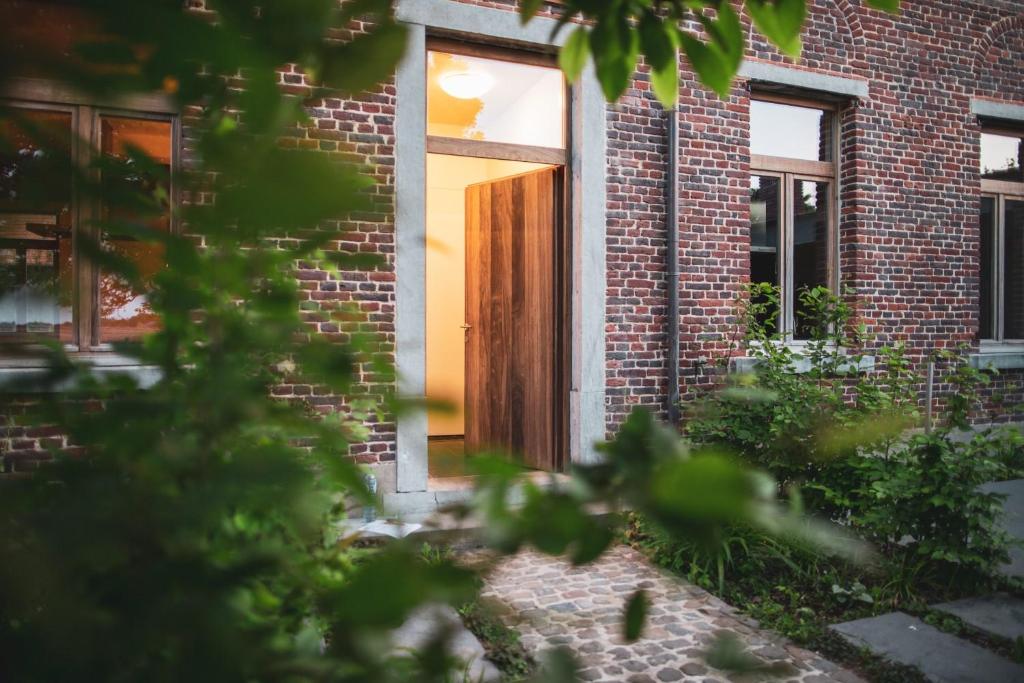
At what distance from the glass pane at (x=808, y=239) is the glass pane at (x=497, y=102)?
266cm

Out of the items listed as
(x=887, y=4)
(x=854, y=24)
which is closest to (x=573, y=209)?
(x=854, y=24)

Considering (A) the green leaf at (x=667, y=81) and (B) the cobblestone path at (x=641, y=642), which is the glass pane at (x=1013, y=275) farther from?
(A) the green leaf at (x=667, y=81)

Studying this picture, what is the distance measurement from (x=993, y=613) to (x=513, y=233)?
4356 millimetres

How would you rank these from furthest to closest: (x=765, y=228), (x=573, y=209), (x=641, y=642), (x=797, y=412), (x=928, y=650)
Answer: (x=765, y=228), (x=573, y=209), (x=797, y=412), (x=928, y=650), (x=641, y=642)

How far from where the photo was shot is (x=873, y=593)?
12.9ft

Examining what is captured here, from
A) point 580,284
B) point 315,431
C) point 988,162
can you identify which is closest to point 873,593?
point 580,284

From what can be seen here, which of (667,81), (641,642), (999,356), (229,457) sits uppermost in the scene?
(667,81)

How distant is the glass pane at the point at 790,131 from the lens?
6.86 meters

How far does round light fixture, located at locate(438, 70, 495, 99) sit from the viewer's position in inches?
234

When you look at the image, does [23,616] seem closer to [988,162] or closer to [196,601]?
[196,601]

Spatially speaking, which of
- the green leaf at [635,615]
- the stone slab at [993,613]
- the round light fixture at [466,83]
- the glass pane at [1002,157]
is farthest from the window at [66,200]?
the glass pane at [1002,157]

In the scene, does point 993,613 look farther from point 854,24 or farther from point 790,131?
point 854,24

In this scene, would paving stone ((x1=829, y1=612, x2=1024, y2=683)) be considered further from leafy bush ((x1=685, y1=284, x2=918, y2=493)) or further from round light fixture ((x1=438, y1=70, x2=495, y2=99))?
round light fixture ((x1=438, y1=70, x2=495, y2=99))

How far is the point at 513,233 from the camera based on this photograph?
21.0 ft
